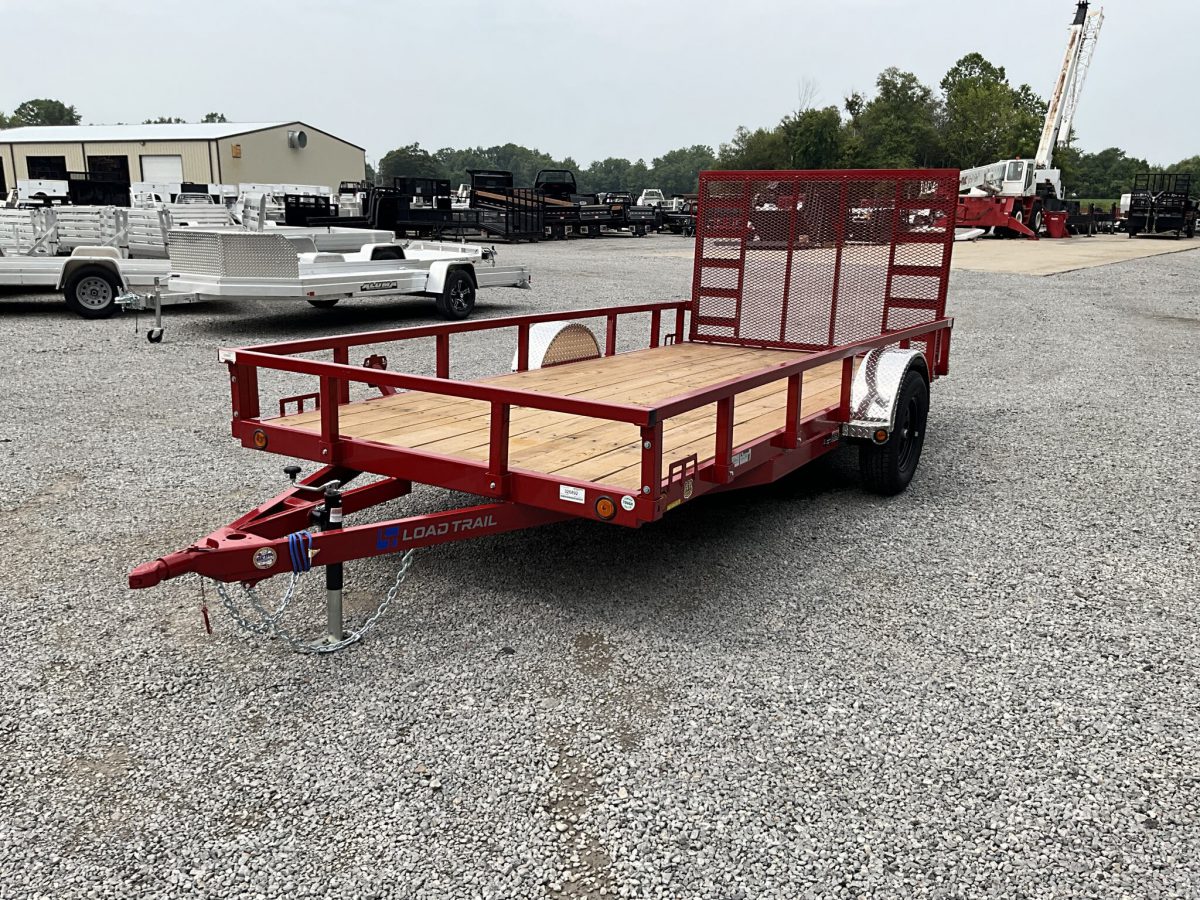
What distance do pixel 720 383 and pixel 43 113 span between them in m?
147

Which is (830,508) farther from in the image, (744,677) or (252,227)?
(252,227)

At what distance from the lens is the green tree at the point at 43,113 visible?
4920 inches

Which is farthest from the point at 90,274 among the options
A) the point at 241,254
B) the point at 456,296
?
the point at 456,296

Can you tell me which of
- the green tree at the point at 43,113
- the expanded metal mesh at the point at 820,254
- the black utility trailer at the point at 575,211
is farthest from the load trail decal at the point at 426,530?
the green tree at the point at 43,113

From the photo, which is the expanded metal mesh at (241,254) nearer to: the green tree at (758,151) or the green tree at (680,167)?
the green tree at (758,151)

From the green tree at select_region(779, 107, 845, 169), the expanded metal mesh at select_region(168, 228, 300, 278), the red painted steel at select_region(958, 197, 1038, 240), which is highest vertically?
the green tree at select_region(779, 107, 845, 169)

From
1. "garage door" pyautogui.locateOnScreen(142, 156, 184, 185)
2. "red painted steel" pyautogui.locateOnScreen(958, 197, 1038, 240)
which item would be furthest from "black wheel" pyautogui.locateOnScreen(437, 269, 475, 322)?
"garage door" pyautogui.locateOnScreen(142, 156, 184, 185)

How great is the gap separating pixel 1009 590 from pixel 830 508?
4.13 feet

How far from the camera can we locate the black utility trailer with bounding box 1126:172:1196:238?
38969 mm

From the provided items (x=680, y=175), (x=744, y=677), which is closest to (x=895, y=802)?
(x=744, y=677)

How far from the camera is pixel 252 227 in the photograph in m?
14.9

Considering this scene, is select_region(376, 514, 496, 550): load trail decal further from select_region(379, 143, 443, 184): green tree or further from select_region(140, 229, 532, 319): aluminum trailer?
select_region(379, 143, 443, 184): green tree

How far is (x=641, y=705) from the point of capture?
134 inches

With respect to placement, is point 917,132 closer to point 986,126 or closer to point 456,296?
point 986,126
